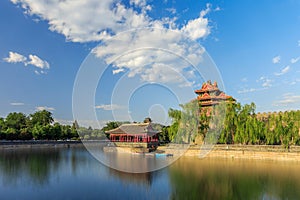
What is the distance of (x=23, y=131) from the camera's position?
42875 millimetres

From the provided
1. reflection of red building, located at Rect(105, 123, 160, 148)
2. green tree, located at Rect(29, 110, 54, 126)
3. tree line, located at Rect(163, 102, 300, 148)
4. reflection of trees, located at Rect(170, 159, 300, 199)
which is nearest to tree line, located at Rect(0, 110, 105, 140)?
green tree, located at Rect(29, 110, 54, 126)

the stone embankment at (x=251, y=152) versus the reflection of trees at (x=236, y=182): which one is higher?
the stone embankment at (x=251, y=152)

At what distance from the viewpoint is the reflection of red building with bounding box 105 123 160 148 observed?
33.0 meters

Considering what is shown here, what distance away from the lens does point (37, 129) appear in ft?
146

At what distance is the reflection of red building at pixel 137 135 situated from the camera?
3296cm

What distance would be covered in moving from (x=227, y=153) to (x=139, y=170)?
10.4 meters

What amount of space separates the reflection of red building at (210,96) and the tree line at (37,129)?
18804mm

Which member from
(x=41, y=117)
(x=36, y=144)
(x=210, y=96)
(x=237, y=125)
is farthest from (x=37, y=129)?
(x=237, y=125)

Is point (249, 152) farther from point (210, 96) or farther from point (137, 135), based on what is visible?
point (137, 135)

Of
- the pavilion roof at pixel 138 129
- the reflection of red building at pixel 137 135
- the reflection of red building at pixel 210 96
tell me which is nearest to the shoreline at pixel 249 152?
the reflection of red building at pixel 137 135

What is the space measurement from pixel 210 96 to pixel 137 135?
11.0 m

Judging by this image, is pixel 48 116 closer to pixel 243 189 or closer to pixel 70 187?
pixel 70 187

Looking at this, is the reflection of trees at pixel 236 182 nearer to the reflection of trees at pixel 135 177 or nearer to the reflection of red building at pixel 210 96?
the reflection of trees at pixel 135 177

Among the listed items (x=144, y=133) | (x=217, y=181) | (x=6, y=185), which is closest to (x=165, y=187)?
(x=217, y=181)
